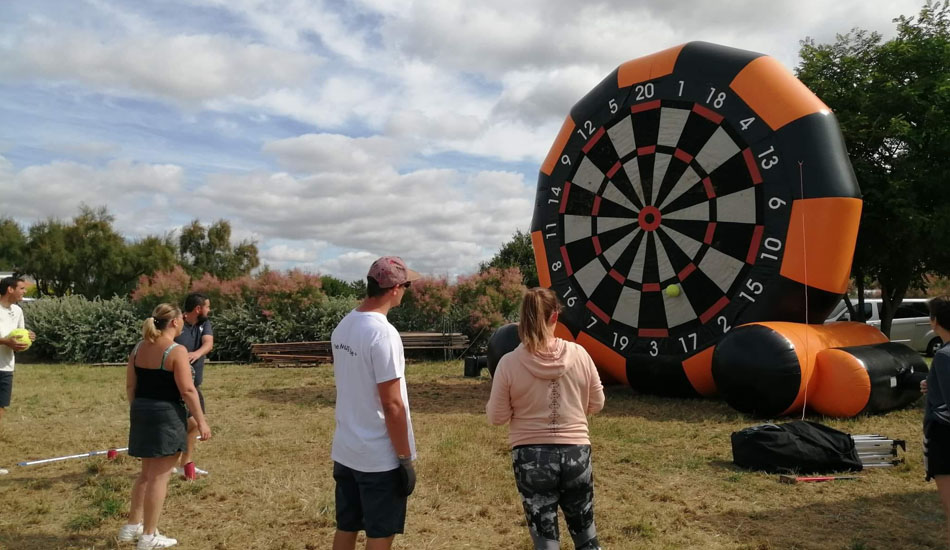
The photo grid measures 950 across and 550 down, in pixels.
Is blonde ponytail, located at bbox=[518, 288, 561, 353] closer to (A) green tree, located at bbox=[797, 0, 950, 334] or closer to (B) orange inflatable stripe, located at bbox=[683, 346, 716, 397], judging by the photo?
(B) orange inflatable stripe, located at bbox=[683, 346, 716, 397]

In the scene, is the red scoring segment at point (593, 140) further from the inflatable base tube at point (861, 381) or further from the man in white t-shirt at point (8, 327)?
the man in white t-shirt at point (8, 327)

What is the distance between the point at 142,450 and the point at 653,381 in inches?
262

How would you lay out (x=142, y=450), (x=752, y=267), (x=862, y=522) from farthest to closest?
(x=752, y=267), (x=862, y=522), (x=142, y=450)

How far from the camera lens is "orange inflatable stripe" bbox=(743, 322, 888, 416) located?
7617 millimetres

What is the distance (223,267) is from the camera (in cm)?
3631

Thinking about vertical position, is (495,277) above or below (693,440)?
above

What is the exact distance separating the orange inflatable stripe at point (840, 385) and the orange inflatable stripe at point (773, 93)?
2.73 meters

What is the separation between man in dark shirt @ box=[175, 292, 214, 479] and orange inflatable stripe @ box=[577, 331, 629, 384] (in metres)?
5.44

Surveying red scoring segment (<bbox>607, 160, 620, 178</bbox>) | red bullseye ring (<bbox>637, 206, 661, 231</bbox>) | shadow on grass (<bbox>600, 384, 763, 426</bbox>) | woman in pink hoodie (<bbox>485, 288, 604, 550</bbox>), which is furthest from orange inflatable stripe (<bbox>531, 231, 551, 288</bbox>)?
woman in pink hoodie (<bbox>485, 288, 604, 550</bbox>)

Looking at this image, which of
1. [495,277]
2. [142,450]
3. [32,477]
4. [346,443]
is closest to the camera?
[346,443]

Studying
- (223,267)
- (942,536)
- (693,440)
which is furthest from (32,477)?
(223,267)

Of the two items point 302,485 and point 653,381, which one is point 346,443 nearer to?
point 302,485

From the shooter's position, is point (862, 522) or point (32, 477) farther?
point (32, 477)

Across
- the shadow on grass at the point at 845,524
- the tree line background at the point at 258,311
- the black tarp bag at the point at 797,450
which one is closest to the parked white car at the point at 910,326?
the tree line background at the point at 258,311
